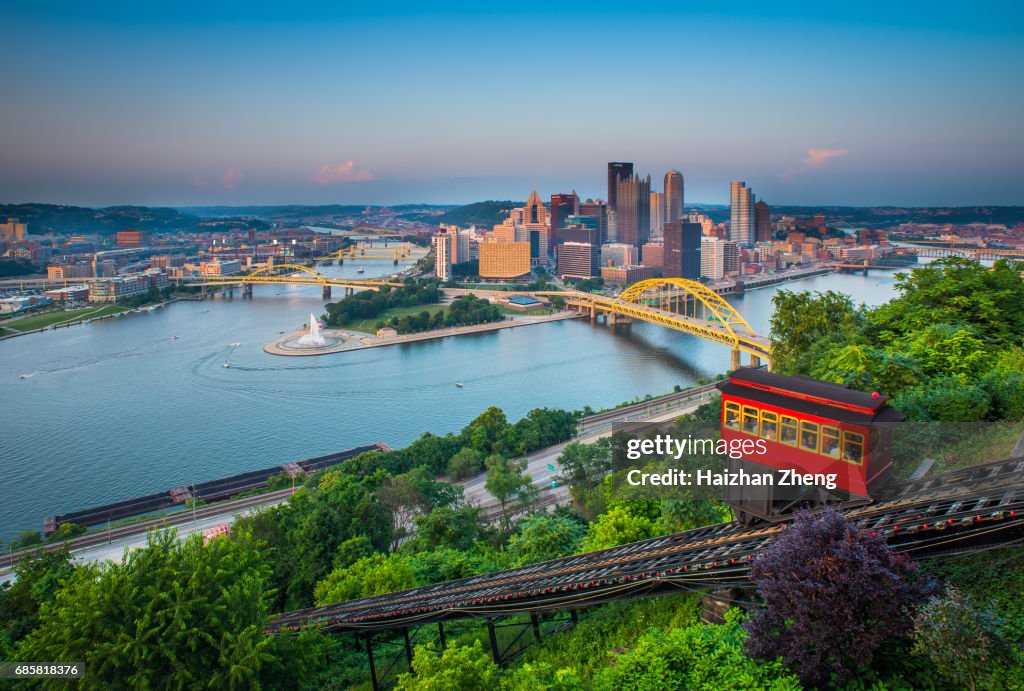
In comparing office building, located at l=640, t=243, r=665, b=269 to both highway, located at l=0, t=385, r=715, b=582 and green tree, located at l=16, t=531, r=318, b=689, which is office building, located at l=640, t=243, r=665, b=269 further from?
green tree, located at l=16, t=531, r=318, b=689

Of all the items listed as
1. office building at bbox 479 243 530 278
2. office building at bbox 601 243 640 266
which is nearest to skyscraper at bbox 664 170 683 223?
office building at bbox 601 243 640 266

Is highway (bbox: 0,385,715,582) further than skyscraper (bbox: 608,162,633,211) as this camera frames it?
No

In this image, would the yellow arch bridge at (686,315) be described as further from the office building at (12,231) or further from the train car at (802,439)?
the office building at (12,231)

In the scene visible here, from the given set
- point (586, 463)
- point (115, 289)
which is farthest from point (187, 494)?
point (115, 289)

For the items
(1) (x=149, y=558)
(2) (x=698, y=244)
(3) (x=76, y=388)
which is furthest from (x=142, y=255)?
(1) (x=149, y=558)

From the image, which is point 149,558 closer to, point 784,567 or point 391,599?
point 391,599
